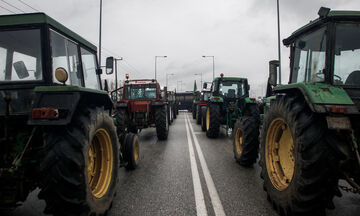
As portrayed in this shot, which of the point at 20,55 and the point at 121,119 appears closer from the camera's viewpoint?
the point at 20,55

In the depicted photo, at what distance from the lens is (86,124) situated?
2.52m

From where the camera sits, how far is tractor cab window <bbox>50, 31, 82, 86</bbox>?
9.34 ft

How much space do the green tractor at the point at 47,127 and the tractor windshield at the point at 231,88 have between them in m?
7.33

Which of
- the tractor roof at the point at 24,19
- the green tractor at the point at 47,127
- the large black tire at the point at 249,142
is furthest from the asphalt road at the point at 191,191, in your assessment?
the tractor roof at the point at 24,19

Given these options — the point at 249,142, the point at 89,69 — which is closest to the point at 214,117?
the point at 249,142

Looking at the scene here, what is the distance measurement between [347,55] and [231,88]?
693 cm

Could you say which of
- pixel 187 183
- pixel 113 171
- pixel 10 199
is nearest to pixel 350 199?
pixel 187 183

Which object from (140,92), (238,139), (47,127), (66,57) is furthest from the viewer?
(140,92)

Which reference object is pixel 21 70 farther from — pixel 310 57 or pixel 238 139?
pixel 238 139

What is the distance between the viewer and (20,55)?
284 centimetres

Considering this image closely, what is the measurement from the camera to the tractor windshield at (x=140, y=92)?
958 cm

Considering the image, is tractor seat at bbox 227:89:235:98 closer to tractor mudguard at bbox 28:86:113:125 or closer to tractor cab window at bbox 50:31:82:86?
tractor cab window at bbox 50:31:82:86

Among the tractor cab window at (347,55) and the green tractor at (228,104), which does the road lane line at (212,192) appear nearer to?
the tractor cab window at (347,55)

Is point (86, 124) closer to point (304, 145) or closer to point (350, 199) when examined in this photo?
point (304, 145)
